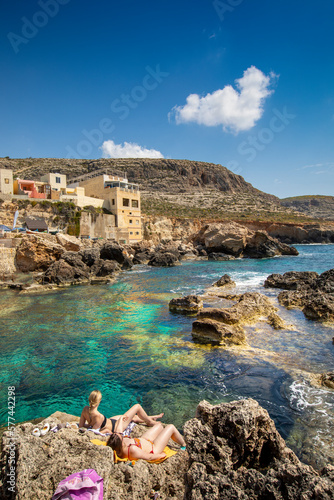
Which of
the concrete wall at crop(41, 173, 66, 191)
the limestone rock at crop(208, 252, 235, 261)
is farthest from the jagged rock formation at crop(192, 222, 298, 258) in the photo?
the concrete wall at crop(41, 173, 66, 191)

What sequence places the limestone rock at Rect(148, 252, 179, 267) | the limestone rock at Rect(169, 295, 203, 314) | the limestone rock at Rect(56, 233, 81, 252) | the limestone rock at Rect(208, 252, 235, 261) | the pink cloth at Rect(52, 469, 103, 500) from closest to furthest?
the pink cloth at Rect(52, 469, 103, 500) → the limestone rock at Rect(169, 295, 203, 314) → the limestone rock at Rect(56, 233, 81, 252) → the limestone rock at Rect(148, 252, 179, 267) → the limestone rock at Rect(208, 252, 235, 261)

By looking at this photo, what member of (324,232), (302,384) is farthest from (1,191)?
(324,232)

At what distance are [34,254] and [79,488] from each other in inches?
886

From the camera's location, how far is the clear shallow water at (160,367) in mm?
5508

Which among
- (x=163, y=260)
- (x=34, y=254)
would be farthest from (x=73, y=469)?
(x=163, y=260)

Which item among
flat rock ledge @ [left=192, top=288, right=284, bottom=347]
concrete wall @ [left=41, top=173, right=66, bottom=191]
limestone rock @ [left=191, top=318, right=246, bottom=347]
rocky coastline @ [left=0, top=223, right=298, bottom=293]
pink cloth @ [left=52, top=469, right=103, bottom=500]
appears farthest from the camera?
concrete wall @ [left=41, top=173, right=66, bottom=191]

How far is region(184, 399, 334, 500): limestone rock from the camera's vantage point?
8.07ft

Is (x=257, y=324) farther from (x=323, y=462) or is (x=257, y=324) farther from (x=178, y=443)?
(x=178, y=443)

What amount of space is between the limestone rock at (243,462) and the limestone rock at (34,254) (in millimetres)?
22375

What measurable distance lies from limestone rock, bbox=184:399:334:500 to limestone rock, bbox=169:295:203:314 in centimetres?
923

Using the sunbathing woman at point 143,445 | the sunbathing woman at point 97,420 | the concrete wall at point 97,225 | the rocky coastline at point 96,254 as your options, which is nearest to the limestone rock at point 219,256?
the rocky coastline at point 96,254

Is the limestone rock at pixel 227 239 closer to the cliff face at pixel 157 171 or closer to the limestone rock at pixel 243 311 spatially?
the limestone rock at pixel 243 311

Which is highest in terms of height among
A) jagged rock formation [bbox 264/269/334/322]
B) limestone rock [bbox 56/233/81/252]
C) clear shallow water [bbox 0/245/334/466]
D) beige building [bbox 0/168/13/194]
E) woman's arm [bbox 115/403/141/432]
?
beige building [bbox 0/168/13/194]

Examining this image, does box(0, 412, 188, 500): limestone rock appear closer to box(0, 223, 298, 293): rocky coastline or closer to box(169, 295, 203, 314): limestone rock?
box(169, 295, 203, 314): limestone rock
